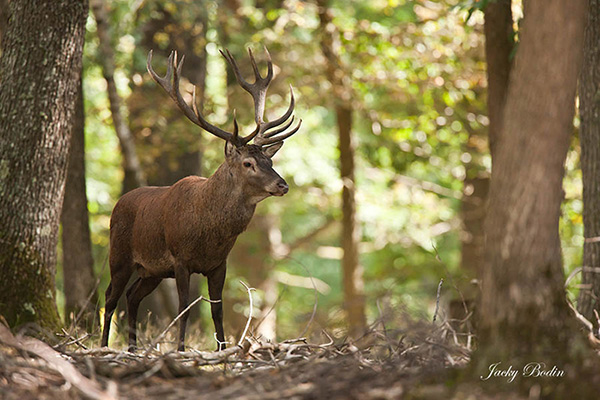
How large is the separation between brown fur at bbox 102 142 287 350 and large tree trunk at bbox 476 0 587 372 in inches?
107

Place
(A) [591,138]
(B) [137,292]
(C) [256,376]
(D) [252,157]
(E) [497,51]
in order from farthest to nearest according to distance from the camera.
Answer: (E) [497,51]
(B) [137,292]
(A) [591,138]
(D) [252,157]
(C) [256,376]

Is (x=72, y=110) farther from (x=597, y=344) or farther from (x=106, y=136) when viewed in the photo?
(x=106, y=136)

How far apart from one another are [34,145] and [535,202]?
4.74 meters

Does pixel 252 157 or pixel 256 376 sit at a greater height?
pixel 252 157

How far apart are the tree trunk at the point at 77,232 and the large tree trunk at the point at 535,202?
709 cm

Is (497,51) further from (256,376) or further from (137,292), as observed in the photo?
(256,376)

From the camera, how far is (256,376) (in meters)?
4.93

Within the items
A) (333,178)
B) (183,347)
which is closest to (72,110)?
(183,347)

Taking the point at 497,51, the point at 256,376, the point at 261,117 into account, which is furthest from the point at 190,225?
the point at 497,51

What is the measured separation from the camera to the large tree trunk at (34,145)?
7.43 m

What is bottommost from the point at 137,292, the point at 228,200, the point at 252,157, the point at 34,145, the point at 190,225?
the point at 137,292

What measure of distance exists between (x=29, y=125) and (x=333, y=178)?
44.1 feet

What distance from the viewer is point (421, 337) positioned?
4867 millimetres

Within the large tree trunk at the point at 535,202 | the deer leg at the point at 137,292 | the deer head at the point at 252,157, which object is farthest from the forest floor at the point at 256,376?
the deer leg at the point at 137,292
